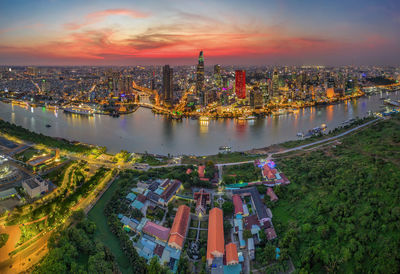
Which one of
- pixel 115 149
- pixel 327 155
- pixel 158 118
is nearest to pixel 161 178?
pixel 115 149

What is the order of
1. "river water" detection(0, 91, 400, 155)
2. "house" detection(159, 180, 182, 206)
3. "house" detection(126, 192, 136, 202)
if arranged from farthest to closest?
1. "river water" detection(0, 91, 400, 155)
2. "house" detection(126, 192, 136, 202)
3. "house" detection(159, 180, 182, 206)

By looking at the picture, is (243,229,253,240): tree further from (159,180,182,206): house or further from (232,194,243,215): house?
(159,180,182,206): house

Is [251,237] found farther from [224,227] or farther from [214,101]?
[214,101]

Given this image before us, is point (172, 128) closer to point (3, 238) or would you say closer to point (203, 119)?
point (203, 119)

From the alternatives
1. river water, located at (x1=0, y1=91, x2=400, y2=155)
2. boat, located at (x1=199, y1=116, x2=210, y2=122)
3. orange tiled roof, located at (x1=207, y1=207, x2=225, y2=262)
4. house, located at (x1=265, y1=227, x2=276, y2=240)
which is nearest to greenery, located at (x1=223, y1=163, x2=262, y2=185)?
orange tiled roof, located at (x1=207, y1=207, x2=225, y2=262)

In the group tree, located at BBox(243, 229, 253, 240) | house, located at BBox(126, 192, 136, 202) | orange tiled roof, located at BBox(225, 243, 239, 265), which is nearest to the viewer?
orange tiled roof, located at BBox(225, 243, 239, 265)

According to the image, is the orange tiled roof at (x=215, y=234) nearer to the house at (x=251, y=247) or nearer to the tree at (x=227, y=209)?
the tree at (x=227, y=209)
